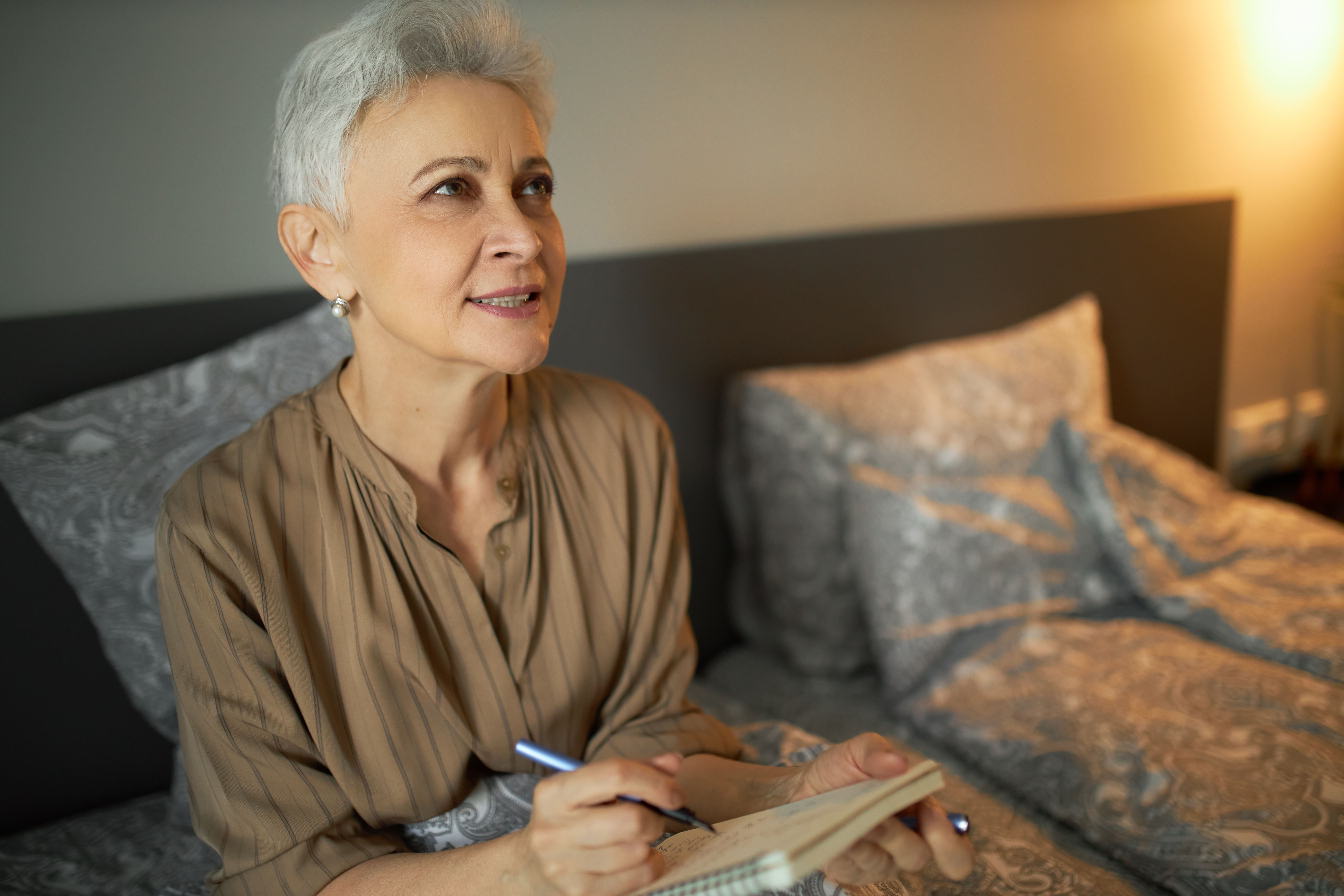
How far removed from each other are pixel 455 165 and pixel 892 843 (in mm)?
721

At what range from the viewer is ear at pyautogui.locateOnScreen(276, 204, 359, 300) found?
0.93m

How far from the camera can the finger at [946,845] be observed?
745 mm

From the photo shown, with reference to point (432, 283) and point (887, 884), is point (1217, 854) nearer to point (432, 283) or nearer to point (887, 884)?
point (887, 884)

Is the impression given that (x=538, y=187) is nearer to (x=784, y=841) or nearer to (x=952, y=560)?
(x=784, y=841)

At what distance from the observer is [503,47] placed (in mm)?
919

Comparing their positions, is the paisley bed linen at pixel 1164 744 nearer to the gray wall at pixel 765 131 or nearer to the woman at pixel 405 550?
the woman at pixel 405 550

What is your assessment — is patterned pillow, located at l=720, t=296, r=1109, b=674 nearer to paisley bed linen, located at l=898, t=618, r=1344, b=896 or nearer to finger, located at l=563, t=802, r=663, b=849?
paisley bed linen, located at l=898, t=618, r=1344, b=896

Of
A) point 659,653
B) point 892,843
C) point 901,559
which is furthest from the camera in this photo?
point 901,559

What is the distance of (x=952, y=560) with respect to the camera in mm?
1624

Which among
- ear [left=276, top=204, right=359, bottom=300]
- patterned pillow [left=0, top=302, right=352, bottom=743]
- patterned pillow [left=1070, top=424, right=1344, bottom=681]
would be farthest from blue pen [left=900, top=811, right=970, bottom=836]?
patterned pillow [left=1070, top=424, right=1344, bottom=681]

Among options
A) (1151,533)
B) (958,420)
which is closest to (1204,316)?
(1151,533)

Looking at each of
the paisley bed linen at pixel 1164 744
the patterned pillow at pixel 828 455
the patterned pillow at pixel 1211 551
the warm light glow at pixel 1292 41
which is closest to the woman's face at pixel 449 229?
the patterned pillow at pixel 828 455

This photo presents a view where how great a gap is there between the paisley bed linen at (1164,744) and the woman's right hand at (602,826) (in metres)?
0.82

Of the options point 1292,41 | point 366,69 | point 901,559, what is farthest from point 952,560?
point 1292,41
